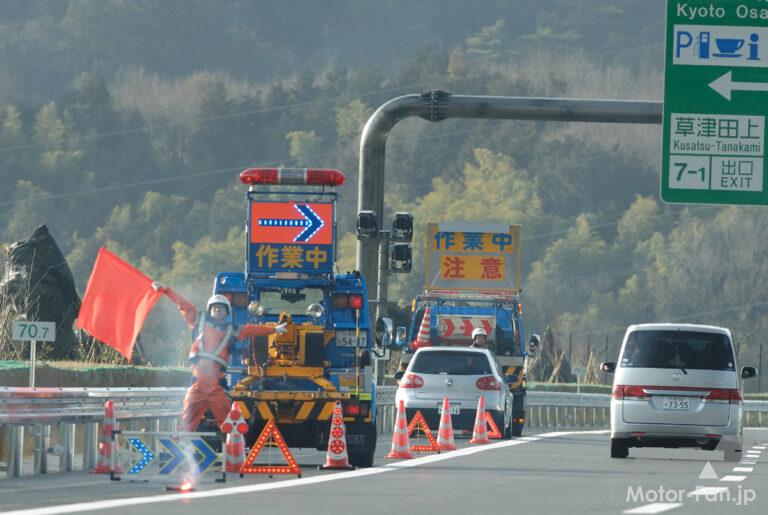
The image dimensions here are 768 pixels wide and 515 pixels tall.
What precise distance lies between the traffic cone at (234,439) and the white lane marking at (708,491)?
4.33 m

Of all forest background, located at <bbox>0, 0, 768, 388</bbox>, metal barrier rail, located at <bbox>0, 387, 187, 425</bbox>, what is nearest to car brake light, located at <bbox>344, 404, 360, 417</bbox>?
metal barrier rail, located at <bbox>0, 387, 187, 425</bbox>

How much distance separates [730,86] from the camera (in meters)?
26.0

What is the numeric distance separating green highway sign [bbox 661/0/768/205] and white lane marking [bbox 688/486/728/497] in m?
5.75

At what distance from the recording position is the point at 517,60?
190m

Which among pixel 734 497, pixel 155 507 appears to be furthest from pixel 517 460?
pixel 155 507

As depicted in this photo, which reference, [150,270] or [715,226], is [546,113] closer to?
[715,226]

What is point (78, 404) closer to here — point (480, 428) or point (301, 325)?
point (301, 325)

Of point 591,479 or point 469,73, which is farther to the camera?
point 469,73

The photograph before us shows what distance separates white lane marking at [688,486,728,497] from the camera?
64.5ft

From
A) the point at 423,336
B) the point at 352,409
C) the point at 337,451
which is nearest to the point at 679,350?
the point at 352,409

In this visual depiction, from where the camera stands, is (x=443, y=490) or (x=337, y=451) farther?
(x=337, y=451)

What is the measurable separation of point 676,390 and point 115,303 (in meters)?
12.2

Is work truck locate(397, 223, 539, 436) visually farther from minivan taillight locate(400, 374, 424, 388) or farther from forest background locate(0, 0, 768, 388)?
forest background locate(0, 0, 768, 388)

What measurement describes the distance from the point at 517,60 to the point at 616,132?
81.7 ft
